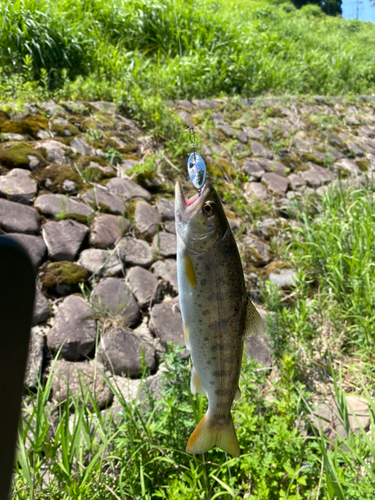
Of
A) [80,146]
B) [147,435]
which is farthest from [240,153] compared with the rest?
[147,435]

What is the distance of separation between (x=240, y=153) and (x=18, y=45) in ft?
10.8

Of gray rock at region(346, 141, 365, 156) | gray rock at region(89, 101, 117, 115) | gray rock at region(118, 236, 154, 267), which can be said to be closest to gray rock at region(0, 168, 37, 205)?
gray rock at region(118, 236, 154, 267)

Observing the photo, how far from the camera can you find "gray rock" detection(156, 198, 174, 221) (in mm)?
3928

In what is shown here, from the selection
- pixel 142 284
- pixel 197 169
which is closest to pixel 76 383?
pixel 142 284

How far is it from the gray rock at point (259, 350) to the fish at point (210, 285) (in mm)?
2333

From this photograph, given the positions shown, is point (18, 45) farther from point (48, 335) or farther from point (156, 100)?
point (48, 335)

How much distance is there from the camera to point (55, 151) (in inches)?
151

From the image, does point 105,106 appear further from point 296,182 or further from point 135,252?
point 296,182

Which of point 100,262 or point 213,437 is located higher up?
point 213,437

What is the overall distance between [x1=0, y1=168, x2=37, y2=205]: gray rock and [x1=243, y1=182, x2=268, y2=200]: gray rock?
2.79 metres

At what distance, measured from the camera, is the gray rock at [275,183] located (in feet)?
17.4

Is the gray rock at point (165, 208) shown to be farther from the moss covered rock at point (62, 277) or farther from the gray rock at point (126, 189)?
the moss covered rock at point (62, 277)

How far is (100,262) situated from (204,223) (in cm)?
249

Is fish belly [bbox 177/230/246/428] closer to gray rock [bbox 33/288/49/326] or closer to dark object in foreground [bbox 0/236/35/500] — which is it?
dark object in foreground [bbox 0/236/35/500]
